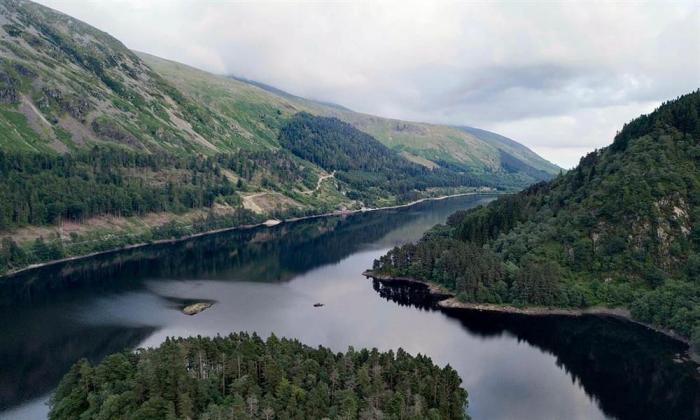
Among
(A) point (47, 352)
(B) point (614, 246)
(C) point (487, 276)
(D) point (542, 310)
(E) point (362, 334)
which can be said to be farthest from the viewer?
(C) point (487, 276)

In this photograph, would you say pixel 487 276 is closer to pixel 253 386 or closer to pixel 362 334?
pixel 362 334

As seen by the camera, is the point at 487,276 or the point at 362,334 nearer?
the point at 362,334

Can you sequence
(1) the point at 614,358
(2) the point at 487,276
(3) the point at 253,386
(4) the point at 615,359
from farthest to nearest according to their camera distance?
1. (2) the point at 487,276
2. (1) the point at 614,358
3. (4) the point at 615,359
4. (3) the point at 253,386

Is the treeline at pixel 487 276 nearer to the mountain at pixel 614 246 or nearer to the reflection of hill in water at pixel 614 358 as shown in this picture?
the mountain at pixel 614 246

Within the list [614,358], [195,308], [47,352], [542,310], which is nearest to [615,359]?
[614,358]

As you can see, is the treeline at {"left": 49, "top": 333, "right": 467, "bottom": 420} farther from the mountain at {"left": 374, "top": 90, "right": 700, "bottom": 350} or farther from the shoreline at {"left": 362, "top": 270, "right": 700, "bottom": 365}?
the mountain at {"left": 374, "top": 90, "right": 700, "bottom": 350}

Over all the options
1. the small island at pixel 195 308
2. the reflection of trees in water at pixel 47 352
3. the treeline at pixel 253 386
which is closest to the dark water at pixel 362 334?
the reflection of trees in water at pixel 47 352

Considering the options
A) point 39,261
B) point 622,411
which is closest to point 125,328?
point 39,261
